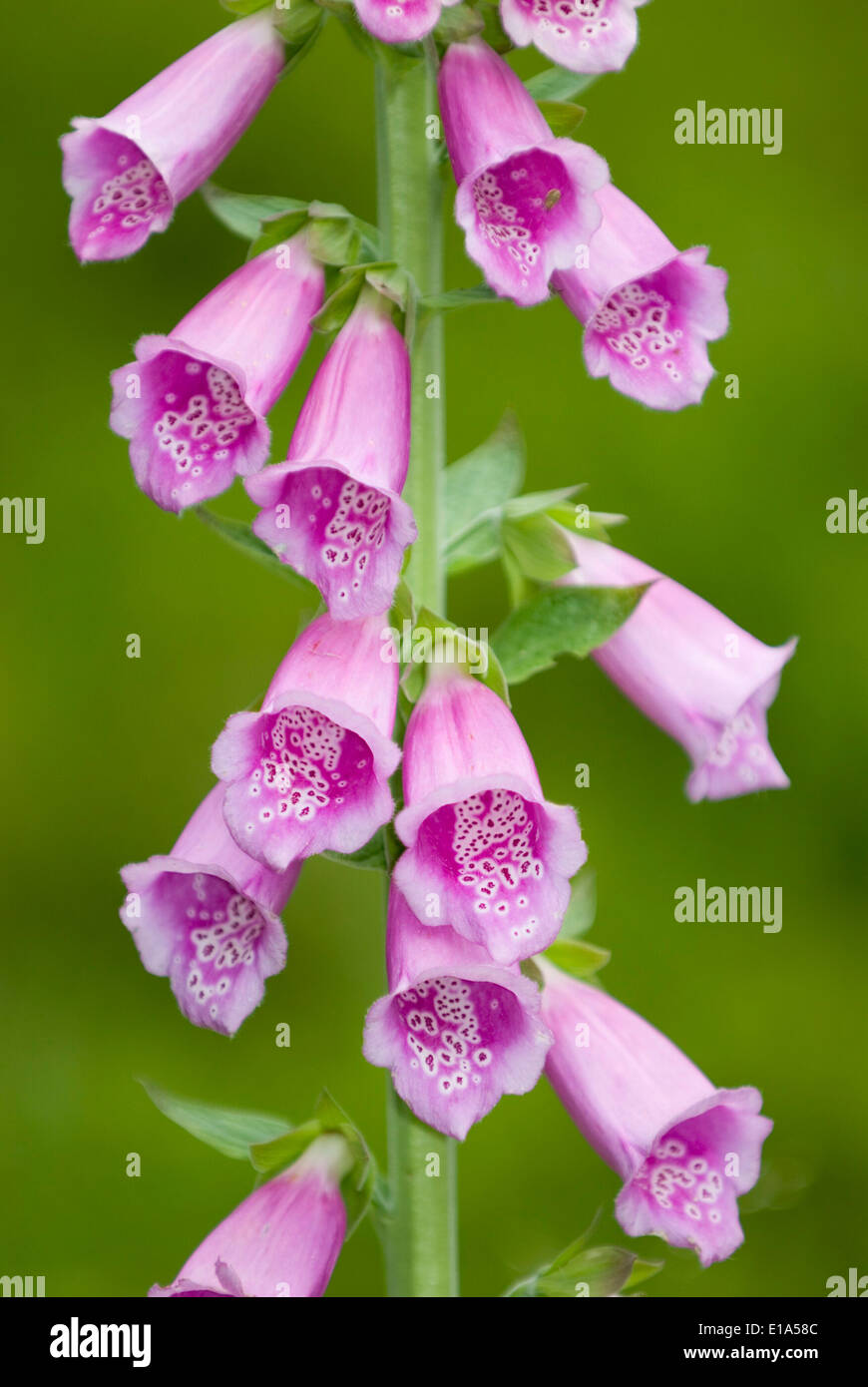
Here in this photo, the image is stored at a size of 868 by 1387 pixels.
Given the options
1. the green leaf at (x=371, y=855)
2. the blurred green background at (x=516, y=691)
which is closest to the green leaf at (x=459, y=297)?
the green leaf at (x=371, y=855)

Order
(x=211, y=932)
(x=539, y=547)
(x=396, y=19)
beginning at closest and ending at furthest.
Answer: (x=396, y=19) → (x=211, y=932) → (x=539, y=547)

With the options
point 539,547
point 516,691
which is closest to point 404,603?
point 539,547

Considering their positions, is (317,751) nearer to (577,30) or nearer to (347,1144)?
(347,1144)

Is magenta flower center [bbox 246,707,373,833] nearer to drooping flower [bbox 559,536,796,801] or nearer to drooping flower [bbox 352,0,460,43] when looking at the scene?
drooping flower [bbox 559,536,796,801]

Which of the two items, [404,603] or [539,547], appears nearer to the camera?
[404,603]

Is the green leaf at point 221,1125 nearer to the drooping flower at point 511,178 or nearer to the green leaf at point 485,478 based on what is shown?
the green leaf at point 485,478
